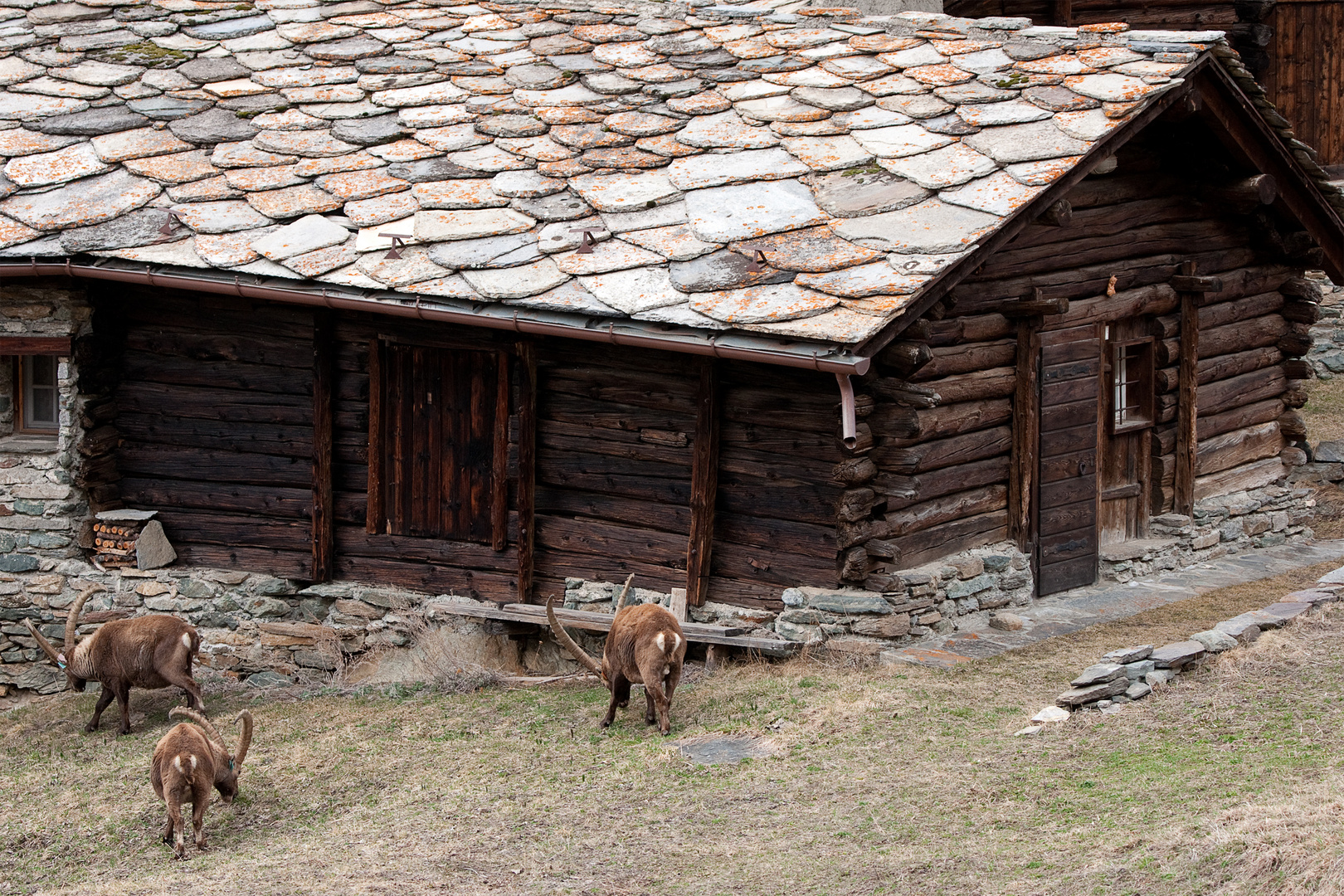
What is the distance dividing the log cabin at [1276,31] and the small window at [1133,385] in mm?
7177

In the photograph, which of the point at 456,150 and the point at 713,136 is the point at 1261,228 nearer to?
the point at 713,136

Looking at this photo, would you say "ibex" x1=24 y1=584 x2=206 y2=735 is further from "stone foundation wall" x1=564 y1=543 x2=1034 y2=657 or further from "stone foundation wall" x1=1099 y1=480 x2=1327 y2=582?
"stone foundation wall" x1=1099 y1=480 x2=1327 y2=582

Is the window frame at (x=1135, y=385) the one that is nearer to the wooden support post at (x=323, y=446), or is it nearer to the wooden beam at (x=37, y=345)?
the wooden support post at (x=323, y=446)

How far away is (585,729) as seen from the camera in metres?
8.73

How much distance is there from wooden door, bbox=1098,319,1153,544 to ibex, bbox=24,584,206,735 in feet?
21.9

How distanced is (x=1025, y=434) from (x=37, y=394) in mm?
7302

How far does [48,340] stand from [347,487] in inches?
92.4

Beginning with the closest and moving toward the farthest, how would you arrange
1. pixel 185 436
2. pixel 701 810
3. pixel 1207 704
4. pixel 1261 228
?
pixel 701 810, pixel 1207 704, pixel 185 436, pixel 1261 228

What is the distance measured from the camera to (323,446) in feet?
35.4

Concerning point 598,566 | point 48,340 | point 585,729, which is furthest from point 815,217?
A: point 48,340

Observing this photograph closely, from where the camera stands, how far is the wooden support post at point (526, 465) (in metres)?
10.2

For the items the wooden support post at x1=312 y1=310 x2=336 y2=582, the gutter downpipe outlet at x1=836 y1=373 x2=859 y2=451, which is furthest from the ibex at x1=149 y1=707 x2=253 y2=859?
the gutter downpipe outlet at x1=836 y1=373 x2=859 y2=451

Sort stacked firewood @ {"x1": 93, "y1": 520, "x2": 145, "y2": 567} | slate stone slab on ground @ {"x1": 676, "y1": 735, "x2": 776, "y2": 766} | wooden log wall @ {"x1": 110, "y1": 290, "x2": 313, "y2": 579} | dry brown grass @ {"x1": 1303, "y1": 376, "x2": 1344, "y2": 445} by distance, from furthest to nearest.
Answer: dry brown grass @ {"x1": 1303, "y1": 376, "x2": 1344, "y2": 445} < stacked firewood @ {"x1": 93, "y1": 520, "x2": 145, "y2": 567} < wooden log wall @ {"x1": 110, "y1": 290, "x2": 313, "y2": 579} < slate stone slab on ground @ {"x1": 676, "y1": 735, "x2": 776, "y2": 766}

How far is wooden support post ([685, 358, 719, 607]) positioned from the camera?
9.66m
